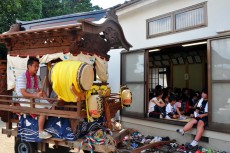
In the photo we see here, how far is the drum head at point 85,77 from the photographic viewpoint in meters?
4.79

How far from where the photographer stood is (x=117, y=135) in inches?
→ 217

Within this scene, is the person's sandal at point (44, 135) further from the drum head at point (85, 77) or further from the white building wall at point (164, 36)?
the white building wall at point (164, 36)

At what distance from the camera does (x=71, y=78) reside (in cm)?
484

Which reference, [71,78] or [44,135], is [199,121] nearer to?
[71,78]

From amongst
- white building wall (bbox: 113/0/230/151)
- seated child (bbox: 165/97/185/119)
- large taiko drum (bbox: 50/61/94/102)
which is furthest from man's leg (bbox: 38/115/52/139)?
seated child (bbox: 165/97/185/119)

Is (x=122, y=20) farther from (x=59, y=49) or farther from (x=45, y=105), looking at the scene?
(x=45, y=105)

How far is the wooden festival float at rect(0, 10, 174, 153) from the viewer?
500 cm

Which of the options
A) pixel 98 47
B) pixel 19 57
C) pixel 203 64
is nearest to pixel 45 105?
pixel 19 57

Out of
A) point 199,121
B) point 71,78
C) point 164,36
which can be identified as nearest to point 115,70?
point 164,36

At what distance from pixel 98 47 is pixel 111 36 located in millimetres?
480

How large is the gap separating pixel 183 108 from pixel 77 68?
6.63 m

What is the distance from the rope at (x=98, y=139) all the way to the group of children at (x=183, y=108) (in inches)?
111

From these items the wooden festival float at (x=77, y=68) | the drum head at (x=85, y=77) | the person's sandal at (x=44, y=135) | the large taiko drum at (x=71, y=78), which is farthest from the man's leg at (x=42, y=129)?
the drum head at (x=85, y=77)

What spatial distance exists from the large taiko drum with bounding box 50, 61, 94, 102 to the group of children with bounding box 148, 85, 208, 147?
359 cm
